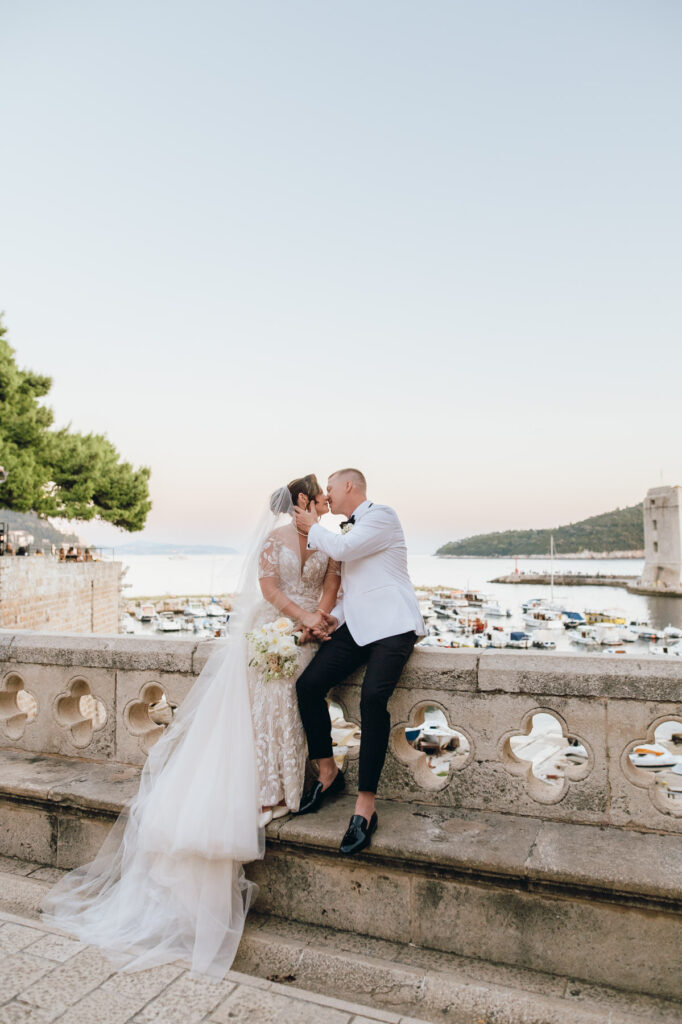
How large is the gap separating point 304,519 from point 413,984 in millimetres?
2186

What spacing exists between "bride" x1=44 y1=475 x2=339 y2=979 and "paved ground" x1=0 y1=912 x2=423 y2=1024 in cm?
9

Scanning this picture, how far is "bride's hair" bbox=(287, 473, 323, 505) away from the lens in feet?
12.8

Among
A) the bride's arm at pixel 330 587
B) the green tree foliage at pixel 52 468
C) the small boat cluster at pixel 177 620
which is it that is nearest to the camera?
the bride's arm at pixel 330 587

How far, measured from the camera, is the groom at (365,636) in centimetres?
329

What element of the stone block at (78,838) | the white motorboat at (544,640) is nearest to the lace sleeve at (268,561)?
the stone block at (78,838)

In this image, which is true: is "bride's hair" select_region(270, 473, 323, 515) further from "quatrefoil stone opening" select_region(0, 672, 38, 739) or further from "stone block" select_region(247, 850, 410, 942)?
"quatrefoil stone opening" select_region(0, 672, 38, 739)

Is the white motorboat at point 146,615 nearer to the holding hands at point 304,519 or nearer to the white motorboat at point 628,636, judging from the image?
the white motorboat at point 628,636

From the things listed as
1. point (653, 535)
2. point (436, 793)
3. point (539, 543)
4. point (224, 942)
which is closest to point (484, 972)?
point (436, 793)

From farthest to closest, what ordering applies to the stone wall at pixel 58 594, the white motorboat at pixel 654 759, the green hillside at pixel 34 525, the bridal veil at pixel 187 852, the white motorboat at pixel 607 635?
the white motorboat at pixel 607 635 → the green hillside at pixel 34 525 → the white motorboat at pixel 654 759 → the stone wall at pixel 58 594 → the bridal veil at pixel 187 852

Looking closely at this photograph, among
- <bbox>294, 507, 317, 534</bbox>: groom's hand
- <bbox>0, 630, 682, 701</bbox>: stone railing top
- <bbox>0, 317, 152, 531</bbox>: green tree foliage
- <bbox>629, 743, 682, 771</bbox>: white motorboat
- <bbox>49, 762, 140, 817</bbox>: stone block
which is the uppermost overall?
<bbox>0, 317, 152, 531</bbox>: green tree foliage

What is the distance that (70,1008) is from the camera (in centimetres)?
243

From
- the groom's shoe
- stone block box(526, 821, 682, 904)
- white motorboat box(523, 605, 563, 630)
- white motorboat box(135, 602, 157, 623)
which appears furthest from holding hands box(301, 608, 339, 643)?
white motorboat box(135, 602, 157, 623)

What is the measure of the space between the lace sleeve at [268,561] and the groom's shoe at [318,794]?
1.12m

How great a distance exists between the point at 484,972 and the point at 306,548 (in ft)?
7.03
